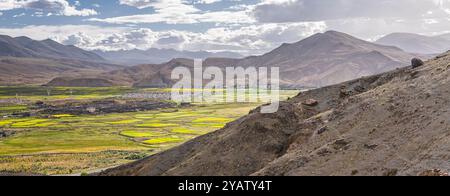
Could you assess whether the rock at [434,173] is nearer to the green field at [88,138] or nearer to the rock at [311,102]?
the rock at [311,102]

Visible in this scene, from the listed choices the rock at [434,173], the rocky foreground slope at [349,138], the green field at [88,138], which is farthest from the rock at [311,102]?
the green field at [88,138]

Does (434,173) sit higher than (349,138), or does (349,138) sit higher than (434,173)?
(349,138)

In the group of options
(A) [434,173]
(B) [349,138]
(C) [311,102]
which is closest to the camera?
(A) [434,173]

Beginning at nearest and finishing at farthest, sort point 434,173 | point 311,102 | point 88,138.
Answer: point 434,173
point 311,102
point 88,138

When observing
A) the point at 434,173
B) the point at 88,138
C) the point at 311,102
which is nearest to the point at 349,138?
the point at 434,173

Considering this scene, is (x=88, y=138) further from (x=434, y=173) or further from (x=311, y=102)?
(x=434, y=173)

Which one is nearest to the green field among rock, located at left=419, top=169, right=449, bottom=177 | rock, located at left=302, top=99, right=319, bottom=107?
rock, located at left=302, top=99, right=319, bottom=107
